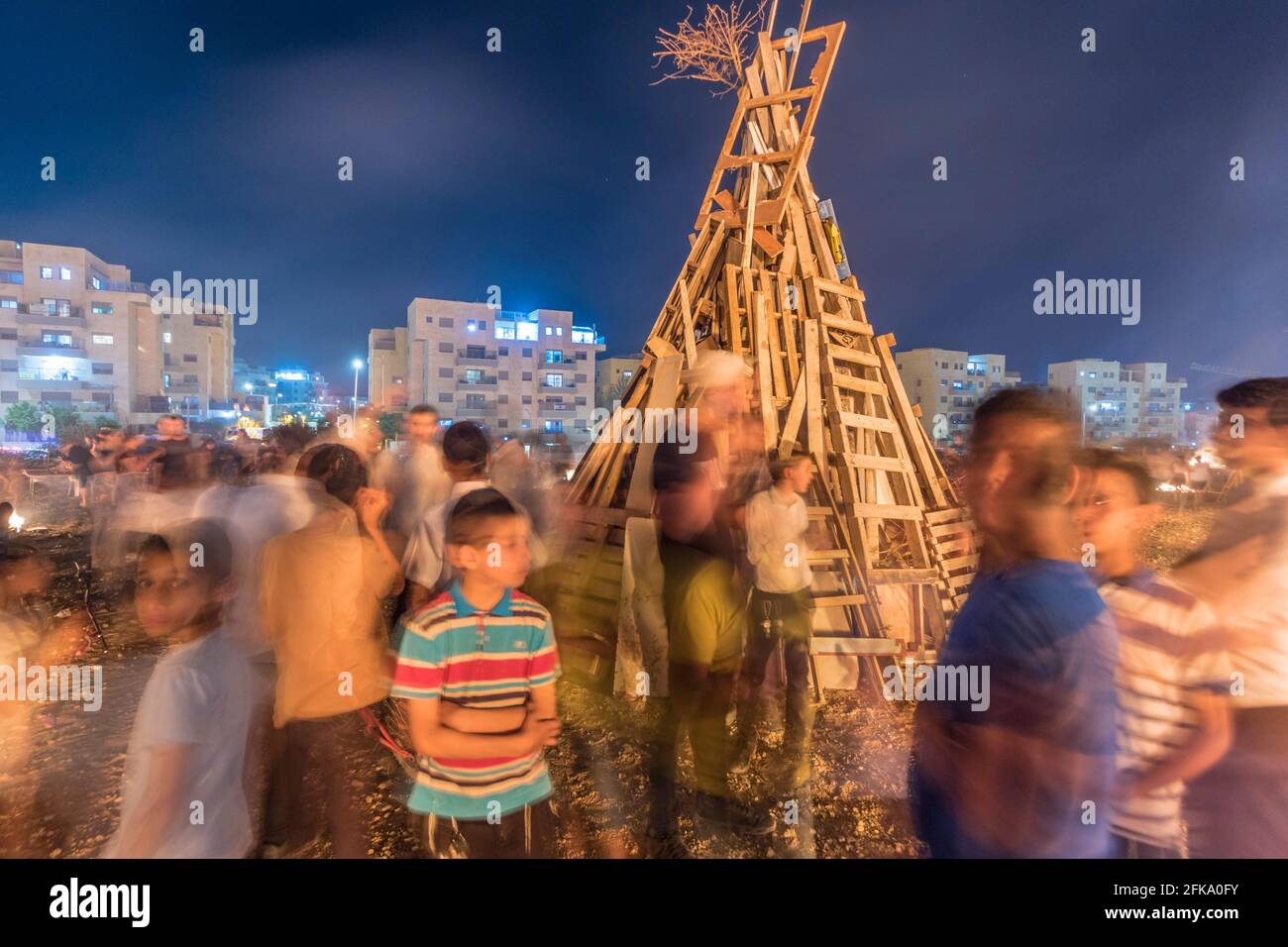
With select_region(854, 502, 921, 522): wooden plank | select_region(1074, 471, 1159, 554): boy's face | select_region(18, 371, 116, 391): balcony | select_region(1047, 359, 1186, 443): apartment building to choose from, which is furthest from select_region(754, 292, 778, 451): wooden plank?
select_region(1047, 359, 1186, 443): apartment building

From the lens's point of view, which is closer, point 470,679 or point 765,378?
point 470,679

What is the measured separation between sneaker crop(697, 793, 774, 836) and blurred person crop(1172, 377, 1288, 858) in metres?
2.15

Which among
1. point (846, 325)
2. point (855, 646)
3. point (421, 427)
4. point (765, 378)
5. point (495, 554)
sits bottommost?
point (855, 646)

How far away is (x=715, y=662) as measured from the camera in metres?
3.37

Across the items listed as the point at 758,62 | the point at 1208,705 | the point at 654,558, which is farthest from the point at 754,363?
the point at 1208,705

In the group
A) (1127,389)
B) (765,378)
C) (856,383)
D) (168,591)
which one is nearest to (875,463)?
(856,383)

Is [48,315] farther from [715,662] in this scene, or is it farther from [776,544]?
[715,662]

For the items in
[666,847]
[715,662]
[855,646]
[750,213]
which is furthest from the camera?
[750,213]

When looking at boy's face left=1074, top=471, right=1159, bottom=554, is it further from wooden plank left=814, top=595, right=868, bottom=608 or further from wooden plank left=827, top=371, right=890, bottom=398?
wooden plank left=827, top=371, right=890, bottom=398

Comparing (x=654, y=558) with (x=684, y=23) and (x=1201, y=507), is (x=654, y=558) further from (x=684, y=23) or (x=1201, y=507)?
(x=1201, y=507)

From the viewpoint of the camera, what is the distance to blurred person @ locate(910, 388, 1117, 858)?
1.71 m

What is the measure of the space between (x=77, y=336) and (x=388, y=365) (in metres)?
24.5

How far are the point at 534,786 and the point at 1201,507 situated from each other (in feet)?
74.4
